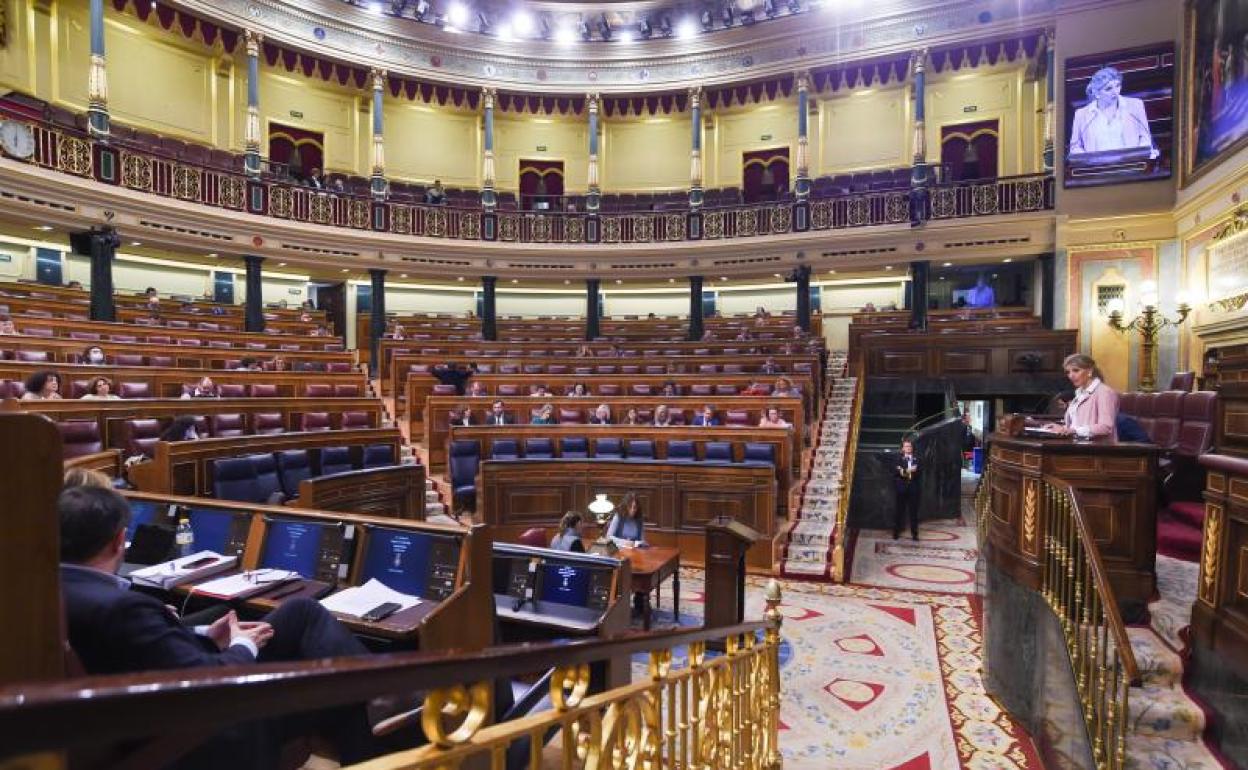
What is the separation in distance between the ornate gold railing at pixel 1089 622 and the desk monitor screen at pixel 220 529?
390 centimetres

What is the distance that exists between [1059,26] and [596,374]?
993 centimetres

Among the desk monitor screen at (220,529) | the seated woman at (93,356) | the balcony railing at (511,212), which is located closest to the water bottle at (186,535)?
the desk monitor screen at (220,529)

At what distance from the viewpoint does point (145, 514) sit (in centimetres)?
354

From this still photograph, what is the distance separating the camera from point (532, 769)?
1.06m

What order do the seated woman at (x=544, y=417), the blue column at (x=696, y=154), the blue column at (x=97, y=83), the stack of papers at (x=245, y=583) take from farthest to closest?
the blue column at (x=696, y=154)
the blue column at (x=97, y=83)
the seated woman at (x=544, y=417)
the stack of papers at (x=245, y=583)

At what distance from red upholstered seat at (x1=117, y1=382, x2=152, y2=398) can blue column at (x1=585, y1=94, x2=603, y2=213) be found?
10128 mm

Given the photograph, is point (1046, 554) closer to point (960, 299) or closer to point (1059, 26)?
point (1059, 26)

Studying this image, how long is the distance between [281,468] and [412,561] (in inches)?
144

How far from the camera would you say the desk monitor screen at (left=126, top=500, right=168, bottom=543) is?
11.4 feet

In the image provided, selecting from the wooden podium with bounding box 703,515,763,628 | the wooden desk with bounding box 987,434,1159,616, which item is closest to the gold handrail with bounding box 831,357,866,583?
the wooden podium with bounding box 703,515,763,628

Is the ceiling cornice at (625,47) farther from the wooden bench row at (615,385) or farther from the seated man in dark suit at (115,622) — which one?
the seated man in dark suit at (115,622)

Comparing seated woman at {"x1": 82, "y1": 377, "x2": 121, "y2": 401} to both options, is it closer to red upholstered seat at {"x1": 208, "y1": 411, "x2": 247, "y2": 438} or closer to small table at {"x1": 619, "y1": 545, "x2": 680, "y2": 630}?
red upholstered seat at {"x1": 208, "y1": 411, "x2": 247, "y2": 438}

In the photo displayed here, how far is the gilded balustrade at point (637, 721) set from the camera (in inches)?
36.1

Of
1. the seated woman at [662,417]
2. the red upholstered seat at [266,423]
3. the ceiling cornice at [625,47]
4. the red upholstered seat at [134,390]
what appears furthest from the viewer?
the ceiling cornice at [625,47]
